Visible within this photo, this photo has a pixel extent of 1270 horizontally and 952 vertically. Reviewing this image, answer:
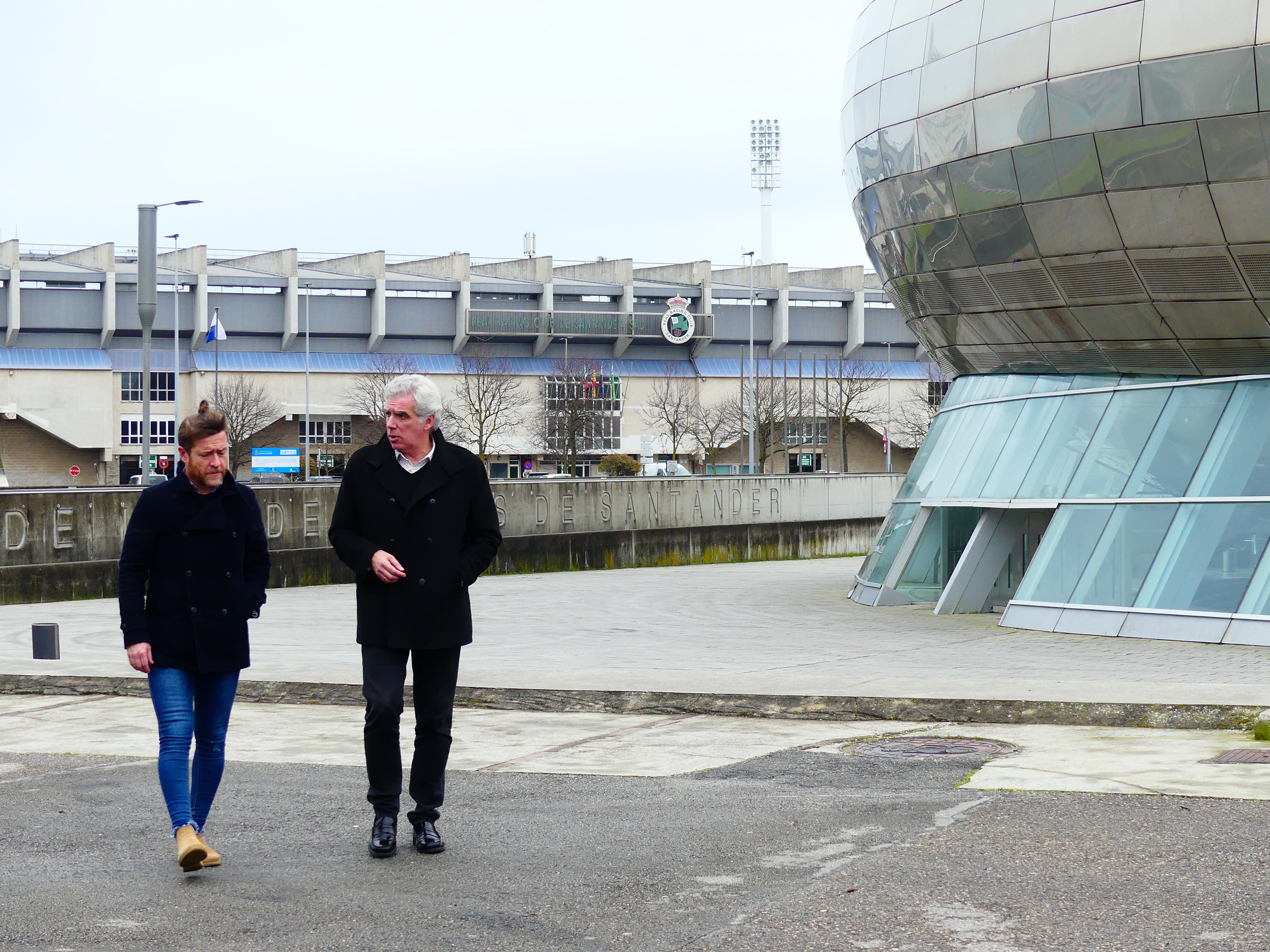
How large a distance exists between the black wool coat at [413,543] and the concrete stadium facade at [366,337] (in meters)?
74.5

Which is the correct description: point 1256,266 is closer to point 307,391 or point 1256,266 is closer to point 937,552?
point 937,552

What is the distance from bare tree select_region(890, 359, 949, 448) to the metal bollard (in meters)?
82.8

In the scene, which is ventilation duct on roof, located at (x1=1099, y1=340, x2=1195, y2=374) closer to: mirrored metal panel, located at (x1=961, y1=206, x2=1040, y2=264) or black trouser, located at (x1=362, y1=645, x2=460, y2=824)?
mirrored metal panel, located at (x1=961, y1=206, x2=1040, y2=264)

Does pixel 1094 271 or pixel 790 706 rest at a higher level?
pixel 1094 271

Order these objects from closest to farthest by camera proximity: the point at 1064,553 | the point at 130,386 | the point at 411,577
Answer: the point at 411,577 < the point at 1064,553 < the point at 130,386

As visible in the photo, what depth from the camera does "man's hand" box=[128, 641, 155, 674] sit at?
19.8 ft

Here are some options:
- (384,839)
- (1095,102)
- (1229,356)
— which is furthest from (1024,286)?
(384,839)

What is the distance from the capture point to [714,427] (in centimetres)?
9206

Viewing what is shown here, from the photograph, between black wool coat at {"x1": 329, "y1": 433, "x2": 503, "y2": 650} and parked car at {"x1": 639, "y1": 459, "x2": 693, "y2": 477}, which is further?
parked car at {"x1": 639, "y1": 459, "x2": 693, "y2": 477}

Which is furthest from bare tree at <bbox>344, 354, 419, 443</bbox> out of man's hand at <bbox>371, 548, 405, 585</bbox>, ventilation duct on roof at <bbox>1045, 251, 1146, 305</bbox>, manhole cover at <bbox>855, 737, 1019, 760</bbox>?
man's hand at <bbox>371, 548, 405, 585</bbox>

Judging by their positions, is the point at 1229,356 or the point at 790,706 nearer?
the point at 790,706

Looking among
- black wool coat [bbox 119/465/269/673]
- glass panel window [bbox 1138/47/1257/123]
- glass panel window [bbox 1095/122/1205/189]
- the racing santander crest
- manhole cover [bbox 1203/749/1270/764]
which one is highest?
the racing santander crest

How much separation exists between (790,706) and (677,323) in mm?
86247

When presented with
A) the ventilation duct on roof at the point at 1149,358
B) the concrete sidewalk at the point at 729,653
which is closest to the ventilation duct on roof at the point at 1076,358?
the ventilation duct on roof at the point at 1149,358
